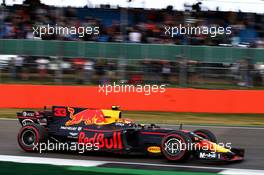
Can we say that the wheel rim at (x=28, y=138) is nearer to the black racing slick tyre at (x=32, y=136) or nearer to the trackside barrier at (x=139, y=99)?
the black racing slick tyre at (x=32, y=136)

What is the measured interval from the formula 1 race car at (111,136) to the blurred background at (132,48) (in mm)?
8250

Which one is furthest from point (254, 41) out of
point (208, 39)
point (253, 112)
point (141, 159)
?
point (141, 159)

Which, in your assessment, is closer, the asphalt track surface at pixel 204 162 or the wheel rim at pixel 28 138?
the asphalt track surface at pixel 204 162

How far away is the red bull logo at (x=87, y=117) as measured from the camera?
912 centimetres

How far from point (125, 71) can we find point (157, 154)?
924 centimetres

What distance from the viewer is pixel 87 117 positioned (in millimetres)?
9219

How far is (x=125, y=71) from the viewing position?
698 inches

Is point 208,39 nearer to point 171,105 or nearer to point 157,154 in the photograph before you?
point 171,105

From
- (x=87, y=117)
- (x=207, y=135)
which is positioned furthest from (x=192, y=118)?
(x=87, y=117)

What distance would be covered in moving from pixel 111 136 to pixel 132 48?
9.66 m

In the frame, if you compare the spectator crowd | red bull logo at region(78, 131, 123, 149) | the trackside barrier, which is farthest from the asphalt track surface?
the spectator crowd

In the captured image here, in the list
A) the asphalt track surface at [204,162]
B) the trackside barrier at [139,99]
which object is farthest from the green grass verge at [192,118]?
the asphalt track surface at [204,162]

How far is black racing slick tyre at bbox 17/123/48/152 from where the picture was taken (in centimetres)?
927

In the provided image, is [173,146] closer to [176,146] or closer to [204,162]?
[176,146]
